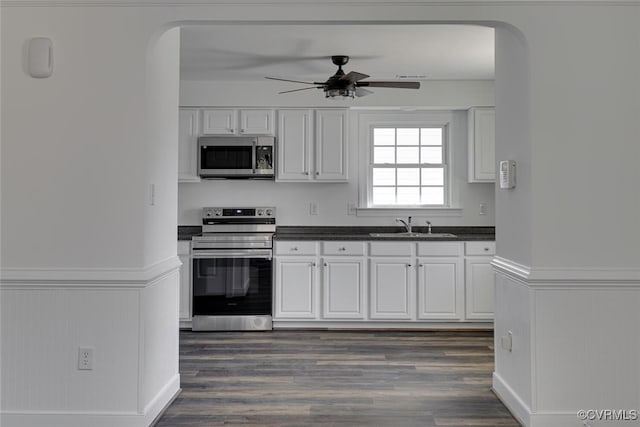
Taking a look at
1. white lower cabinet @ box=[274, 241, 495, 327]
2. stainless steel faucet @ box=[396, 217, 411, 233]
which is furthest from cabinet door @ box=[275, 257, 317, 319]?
stainless steel faucet @ box=[396, 217, 411, 233]

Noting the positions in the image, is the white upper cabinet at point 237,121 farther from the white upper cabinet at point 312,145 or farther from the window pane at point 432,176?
the window pane at point 432,176

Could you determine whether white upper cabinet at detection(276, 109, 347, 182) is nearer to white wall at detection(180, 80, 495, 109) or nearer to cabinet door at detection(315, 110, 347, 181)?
cabinet door at detection(315, 110, 347, 181)

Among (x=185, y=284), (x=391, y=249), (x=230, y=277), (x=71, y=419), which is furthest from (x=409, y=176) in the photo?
(x=71, y=419)

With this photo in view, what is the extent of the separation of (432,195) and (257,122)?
2003 millimetres

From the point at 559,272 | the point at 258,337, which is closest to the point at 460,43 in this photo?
the point at 559,272

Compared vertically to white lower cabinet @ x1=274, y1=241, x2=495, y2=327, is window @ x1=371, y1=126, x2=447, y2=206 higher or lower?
higher

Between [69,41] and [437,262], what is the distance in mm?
3372

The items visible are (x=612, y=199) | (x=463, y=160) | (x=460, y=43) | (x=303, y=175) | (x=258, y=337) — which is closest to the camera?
(x=612, y=199)

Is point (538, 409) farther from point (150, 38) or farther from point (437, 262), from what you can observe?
point (150, 38)

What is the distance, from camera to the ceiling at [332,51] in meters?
3.43

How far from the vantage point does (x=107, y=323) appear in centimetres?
237

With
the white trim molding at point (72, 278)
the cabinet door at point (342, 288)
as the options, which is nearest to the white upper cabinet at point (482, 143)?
the cabinet door at point (342, 288)

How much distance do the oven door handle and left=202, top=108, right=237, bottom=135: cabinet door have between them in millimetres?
1185

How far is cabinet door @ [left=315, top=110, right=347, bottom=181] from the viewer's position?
4.75 m
